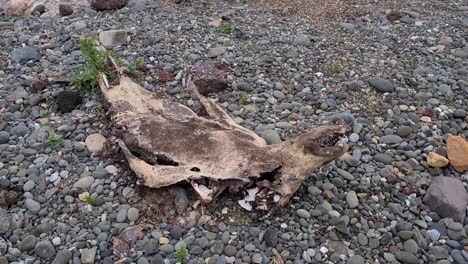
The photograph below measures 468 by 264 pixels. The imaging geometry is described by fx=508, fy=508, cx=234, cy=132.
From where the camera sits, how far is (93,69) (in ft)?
19.7

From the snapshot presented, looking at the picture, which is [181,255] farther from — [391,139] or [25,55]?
[25,55]

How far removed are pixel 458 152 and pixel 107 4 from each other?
580 cm

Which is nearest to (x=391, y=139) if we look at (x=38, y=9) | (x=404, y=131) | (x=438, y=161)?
(x=404, y=131)

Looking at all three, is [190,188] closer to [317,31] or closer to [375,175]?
[375,175]

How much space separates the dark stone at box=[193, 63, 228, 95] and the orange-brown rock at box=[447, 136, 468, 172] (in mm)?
2579

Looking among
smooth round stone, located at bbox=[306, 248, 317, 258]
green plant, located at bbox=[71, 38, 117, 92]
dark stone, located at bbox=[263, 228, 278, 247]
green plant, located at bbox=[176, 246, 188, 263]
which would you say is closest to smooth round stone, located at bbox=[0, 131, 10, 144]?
green plant, located at bbox=[71, 38, 117, 92]

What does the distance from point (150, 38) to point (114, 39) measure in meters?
0.50

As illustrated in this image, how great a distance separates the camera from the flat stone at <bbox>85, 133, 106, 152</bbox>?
516 centimetres

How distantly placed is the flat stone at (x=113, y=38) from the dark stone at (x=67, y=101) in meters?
1.42

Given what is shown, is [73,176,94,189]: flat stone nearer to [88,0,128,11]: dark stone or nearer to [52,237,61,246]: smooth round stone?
[52,237,61,246]: smooth round stone

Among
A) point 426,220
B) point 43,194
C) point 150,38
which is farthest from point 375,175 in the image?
point 150,38

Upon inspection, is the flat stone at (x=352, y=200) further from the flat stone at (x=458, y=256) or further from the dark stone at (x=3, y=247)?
the dark stone at (x=3, y=247)

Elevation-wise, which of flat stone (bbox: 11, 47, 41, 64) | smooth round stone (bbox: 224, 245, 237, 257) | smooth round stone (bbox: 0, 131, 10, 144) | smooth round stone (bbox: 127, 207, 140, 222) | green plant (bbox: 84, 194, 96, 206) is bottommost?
flat stone (bbox: 11, 47, 41, 64)

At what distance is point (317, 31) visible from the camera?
747 cm
